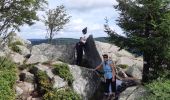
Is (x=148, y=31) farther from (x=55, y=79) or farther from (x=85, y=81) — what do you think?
(x=55, y=79)

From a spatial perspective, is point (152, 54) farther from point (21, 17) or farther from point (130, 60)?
point (130, 60)

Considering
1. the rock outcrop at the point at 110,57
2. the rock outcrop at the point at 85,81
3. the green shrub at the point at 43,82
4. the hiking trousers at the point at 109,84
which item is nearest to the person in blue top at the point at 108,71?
the hiking trousers at the point at 109,84

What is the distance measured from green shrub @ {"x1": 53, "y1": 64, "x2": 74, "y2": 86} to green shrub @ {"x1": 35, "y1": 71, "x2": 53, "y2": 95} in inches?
27.3

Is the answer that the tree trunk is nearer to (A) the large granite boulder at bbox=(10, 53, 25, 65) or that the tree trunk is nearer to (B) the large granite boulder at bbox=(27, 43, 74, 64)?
(B) the large granite boulder at bbox=(27, 43, 74, 64)

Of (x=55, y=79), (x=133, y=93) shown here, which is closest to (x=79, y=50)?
(x=55, y=79)

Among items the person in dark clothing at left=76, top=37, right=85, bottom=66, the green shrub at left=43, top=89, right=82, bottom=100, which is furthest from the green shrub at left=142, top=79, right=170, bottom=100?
the person in dark clothing at left=76, top=37, right=85, bottom=66

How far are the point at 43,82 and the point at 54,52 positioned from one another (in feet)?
21.7

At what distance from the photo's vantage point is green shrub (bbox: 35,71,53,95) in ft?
71.0

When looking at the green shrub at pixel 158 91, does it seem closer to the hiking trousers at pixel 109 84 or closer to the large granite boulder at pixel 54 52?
the hiking trousers at pixel 109 84

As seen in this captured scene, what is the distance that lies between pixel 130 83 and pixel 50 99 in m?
4.68

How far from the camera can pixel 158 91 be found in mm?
19906

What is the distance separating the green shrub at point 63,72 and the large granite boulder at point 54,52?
3580mm

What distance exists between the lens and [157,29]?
72.4ft

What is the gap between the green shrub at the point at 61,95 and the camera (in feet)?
69.6
